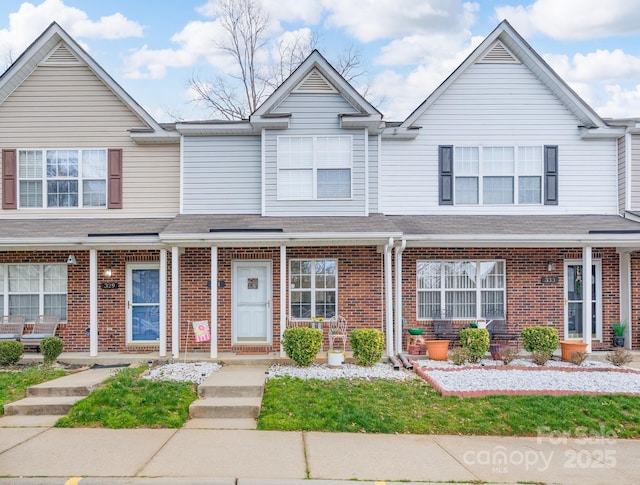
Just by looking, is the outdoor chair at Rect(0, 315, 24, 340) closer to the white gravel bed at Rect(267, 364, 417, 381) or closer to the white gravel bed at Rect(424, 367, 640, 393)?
the white gravel bed at Rect(267, 364, 417, 381)

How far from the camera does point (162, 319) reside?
35.9ft

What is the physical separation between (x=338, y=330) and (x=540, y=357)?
438 cm

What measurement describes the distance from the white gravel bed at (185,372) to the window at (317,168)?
14.6 ft

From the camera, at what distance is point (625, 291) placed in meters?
12.1

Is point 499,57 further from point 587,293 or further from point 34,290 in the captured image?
point 34,290

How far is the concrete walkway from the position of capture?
5.15 m

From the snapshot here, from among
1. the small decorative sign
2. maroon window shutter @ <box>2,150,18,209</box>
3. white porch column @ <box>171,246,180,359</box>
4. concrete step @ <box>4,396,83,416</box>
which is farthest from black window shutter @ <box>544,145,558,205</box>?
maroon window shutter @ <box>2,150,18,209</box>

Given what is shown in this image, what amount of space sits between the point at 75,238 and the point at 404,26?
1901cm

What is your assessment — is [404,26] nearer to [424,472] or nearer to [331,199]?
[331,199]

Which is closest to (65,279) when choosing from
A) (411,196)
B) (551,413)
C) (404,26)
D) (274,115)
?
(274,115)

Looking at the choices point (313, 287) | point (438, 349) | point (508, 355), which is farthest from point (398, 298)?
point (508, 355)

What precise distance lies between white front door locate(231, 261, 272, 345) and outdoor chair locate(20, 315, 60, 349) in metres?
4.25

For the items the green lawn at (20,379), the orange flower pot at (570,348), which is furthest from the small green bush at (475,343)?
the green lawn at (20,379)

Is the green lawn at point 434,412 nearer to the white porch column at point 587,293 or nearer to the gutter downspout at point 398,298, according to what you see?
the gutter downspout at point 398,298
